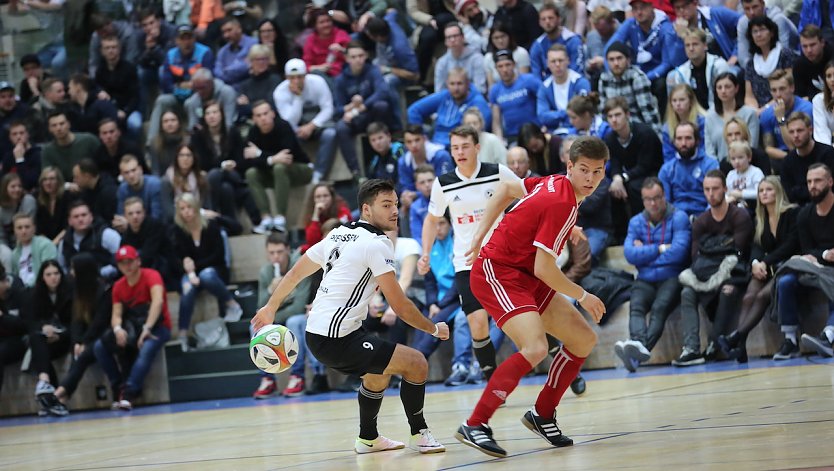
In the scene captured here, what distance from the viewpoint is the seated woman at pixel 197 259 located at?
13906 mm

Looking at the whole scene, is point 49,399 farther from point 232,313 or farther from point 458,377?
point 458,377

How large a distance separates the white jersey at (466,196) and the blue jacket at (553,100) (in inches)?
196

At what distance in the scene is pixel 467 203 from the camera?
9.33 metres

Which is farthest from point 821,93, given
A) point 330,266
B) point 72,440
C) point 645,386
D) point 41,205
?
point 41,205

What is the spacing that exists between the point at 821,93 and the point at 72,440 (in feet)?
28.2

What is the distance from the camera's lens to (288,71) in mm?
15688

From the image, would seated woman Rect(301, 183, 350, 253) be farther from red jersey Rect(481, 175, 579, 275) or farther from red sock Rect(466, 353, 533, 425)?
red sock Rect(466, 353, 533, 425)

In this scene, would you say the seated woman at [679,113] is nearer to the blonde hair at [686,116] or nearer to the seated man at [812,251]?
the blonde hair at [686,116]

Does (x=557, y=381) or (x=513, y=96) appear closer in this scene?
(x=557, y=381)

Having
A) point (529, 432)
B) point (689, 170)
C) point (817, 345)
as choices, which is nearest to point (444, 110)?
point (689, 170)

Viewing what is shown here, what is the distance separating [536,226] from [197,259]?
8422mm

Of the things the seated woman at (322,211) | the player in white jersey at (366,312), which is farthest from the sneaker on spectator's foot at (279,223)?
the player in white jersey at (366,312)

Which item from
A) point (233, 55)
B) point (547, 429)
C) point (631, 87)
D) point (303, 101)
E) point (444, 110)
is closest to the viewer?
point (547, 429)

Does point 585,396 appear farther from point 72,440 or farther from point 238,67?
point 238,67
